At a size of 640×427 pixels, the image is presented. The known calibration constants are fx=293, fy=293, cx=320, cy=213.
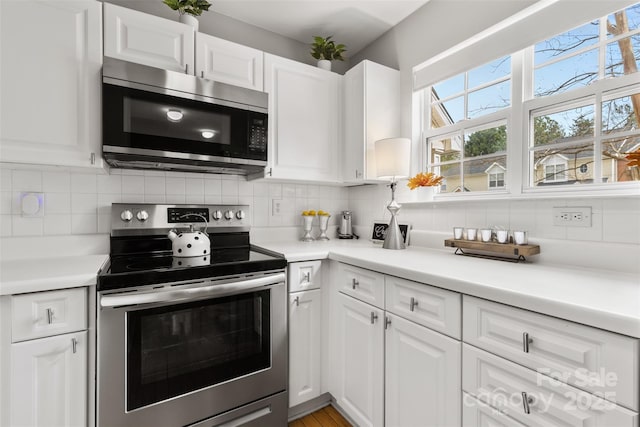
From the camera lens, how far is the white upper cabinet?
204cm

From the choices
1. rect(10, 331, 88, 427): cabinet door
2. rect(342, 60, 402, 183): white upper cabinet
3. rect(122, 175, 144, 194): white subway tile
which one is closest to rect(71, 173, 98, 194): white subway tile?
rect(122, 175, 144, 194): white subway tile

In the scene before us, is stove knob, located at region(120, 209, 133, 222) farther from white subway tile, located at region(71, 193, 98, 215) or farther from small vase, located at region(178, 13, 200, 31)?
small vase, located at region(178, 13, 200, 31)

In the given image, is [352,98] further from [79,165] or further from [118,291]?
[118,291]

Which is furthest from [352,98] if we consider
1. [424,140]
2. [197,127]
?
[197,127]

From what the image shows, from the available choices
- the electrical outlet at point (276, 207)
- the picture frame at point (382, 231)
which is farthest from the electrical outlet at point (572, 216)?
the electrical outlet at point (276, 207)

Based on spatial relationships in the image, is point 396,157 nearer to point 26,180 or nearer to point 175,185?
point 175,185

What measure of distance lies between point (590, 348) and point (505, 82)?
59.3 inches

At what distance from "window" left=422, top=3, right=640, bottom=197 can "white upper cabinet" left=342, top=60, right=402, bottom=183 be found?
0.28 m

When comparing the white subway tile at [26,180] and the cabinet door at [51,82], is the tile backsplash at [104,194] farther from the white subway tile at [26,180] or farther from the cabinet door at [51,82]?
the cabinet door at [51,82]

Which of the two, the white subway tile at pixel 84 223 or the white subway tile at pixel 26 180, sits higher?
the white subway tile at pixel 26 180

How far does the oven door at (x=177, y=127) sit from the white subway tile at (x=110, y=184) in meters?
0.35

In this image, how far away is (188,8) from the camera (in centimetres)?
170

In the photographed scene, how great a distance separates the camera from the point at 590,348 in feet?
2.43

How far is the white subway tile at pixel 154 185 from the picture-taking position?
1821mm
